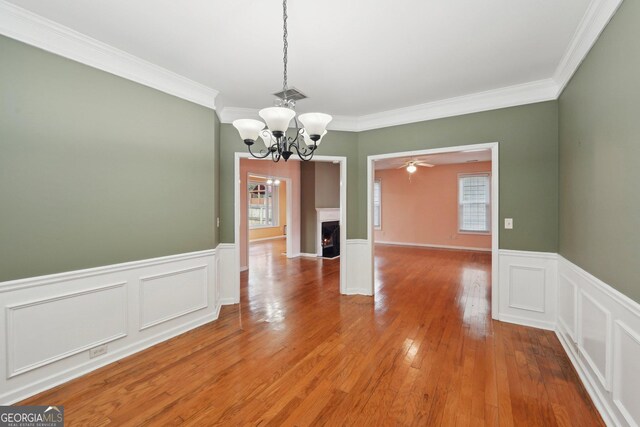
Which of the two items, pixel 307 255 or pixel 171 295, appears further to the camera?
pixel 307 255

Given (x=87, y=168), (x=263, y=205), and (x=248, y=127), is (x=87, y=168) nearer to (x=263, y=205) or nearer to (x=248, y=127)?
(x=248, y=127)

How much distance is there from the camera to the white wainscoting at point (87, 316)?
6.54 ft

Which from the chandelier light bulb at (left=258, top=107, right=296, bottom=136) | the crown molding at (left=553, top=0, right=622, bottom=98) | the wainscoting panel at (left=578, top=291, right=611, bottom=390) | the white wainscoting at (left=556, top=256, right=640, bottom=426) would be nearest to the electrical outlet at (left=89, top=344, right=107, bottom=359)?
the chandelier light bulb at (left=258, top=107, right=296, bottom=136)

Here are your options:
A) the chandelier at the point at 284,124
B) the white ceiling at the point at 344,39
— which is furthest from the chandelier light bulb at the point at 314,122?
the white ceiling at the point at 344,39

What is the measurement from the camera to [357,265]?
442cm

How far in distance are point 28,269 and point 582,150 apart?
4.63m

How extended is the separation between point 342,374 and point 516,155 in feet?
10.6

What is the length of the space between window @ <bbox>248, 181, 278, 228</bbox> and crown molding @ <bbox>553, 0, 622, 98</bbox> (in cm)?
975

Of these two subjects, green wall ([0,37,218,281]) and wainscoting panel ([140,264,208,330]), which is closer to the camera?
green wall ([0,37,218,281])

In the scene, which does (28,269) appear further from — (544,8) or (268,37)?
(544,8)

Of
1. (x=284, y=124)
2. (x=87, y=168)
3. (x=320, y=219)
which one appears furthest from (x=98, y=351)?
(x=320, y=219)

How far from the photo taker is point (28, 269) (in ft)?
6.75

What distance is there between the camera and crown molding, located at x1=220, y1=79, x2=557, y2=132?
313 centimetres

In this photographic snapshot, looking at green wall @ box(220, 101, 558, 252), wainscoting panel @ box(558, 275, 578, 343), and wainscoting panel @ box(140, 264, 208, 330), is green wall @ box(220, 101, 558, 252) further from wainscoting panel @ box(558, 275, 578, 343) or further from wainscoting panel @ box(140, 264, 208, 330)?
wainscoting panel @ box(140, 264, 208, 330)
